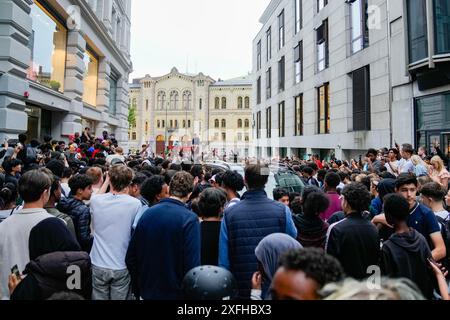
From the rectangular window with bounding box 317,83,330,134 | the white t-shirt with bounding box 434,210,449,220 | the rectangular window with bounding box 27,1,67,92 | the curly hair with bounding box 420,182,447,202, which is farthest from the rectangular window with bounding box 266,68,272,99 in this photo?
the white t-shirt with bounding box 434,210,449,220

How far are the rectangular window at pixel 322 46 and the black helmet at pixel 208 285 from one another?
23833 mm

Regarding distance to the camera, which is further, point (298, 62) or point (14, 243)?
point (298, 62)

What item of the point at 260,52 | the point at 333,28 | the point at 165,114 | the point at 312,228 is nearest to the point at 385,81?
the point at 333,28

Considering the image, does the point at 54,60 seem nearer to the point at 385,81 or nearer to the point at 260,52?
the point at 385,81

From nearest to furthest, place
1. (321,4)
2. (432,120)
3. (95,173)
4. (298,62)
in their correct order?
(95,173)
(432,120)
(321,4)
(298,62)

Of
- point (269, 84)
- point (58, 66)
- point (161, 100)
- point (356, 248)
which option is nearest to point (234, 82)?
point (161, 100)

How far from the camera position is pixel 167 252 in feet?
9.89

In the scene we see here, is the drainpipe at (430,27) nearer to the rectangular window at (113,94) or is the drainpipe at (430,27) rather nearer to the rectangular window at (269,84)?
the rectangular window at (113,94)

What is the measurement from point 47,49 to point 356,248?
1513 cm

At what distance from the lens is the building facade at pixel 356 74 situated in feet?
43.4

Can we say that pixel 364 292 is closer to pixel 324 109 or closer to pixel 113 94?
pixel 324 109

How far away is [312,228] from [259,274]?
Answer: 1.19 meters

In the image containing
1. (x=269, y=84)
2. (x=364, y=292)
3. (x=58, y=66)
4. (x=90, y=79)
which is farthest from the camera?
(x=269, y=84)
